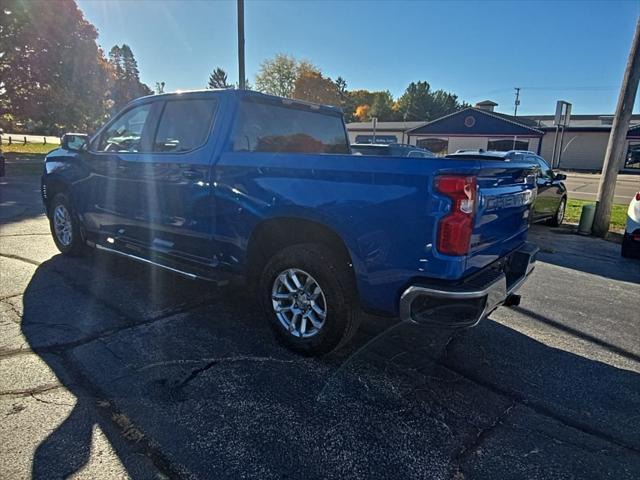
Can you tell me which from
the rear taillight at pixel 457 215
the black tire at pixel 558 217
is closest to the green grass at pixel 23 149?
the black tire at pixel 558 217

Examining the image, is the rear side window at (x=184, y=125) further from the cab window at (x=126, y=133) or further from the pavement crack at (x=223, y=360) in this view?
the pavement crack at (x=223, y=360)

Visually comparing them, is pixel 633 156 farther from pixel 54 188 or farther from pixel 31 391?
pixel 31 391

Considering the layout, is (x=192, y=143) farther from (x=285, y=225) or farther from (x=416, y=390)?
(x=416, y=390)

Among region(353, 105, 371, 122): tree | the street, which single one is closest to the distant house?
the street

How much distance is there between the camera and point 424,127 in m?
41.2

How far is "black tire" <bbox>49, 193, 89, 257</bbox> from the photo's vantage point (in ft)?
17.8

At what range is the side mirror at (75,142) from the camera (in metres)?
5.17

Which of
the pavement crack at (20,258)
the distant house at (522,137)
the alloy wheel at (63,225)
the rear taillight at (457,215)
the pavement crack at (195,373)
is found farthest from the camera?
the distant house at (522,137)

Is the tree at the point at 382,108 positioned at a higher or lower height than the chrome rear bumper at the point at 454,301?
higher

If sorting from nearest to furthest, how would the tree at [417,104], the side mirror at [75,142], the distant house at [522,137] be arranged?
A: 1. the side mirror at [75,142]
2. the distant house at [522,137]
3. the tree at [417,104]

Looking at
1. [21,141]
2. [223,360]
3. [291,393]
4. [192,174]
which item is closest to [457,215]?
[291,393]

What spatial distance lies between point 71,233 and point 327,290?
165 inches

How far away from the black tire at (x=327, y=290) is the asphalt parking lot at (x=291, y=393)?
0.55ft

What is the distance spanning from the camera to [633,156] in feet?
116
